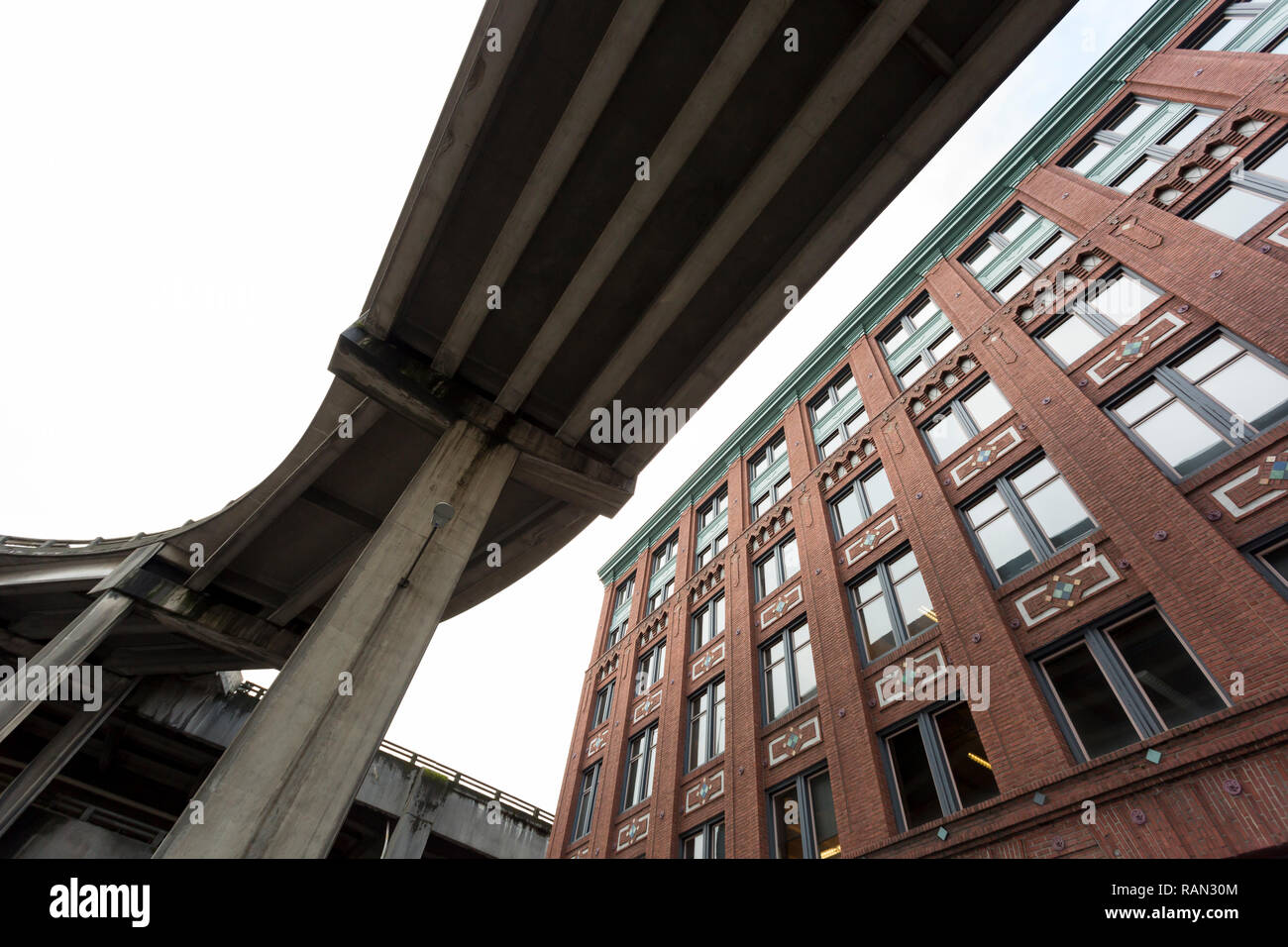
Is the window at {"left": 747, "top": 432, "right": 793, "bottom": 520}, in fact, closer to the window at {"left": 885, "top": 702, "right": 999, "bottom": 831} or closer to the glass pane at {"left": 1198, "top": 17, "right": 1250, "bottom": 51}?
the window at {"left": 885, "top": 702, "right": 999, "bottom": 831}

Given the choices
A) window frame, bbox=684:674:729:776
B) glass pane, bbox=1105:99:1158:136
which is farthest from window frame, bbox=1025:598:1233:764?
glass pane, bbox=1105:99:1158:136

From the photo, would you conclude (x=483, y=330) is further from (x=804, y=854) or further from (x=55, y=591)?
(x=55, y=591)

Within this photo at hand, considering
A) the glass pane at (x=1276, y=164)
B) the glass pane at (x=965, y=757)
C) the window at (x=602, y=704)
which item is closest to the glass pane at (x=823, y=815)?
the glass pane at (x=965, y=757)

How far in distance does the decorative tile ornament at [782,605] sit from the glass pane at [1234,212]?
12511mm

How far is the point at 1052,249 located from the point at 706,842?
18.8 m

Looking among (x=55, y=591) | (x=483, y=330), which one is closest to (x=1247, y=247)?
(x=483, y=330)

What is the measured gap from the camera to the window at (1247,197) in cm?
1208

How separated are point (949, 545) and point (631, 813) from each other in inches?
525

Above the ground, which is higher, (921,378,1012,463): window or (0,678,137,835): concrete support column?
(921,378,1012,463): window

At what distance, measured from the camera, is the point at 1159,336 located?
12.4m

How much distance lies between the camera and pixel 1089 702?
33.6ft

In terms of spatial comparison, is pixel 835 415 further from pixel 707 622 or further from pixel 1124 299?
pixel 1124 299

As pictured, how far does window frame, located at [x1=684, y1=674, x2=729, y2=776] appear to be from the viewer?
18203 millimetres

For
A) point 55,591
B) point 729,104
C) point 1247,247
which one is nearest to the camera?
point 729,104
